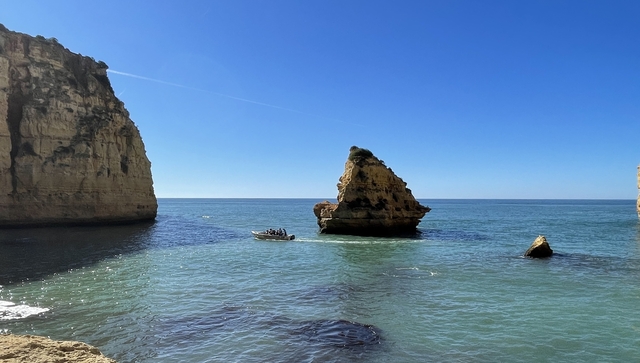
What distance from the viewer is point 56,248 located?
28.1 meters

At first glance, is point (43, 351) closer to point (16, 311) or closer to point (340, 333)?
point (340, 333)

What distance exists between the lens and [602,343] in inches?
430

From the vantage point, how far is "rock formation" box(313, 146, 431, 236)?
136 ft

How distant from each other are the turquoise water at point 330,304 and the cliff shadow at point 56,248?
6.6 inches

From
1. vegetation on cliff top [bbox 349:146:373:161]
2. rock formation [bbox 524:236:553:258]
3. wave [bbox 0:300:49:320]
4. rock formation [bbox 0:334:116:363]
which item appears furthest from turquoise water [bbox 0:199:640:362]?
vegetation on cliff top [bbox 349:146:373:161]

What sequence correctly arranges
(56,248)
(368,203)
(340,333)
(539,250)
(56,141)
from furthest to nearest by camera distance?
(56,141), (368,203), (56,248), (539,250), (340,333)

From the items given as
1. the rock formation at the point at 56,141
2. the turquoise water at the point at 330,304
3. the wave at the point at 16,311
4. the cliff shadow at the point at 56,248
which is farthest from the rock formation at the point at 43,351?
the rock formation at the point at 56,141

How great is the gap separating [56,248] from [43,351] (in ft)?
86.7

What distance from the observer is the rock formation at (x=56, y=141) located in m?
39.8

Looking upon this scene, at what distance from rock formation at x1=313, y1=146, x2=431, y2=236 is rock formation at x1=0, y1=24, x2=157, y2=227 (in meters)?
25.7

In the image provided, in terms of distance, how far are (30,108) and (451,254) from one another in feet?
139

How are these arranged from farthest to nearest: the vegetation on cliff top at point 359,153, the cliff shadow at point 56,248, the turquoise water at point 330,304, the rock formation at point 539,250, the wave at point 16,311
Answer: the vegetation on cliff top at point 359,153 → the rock formation at point 539,250 → the cliff shadow at point 56,248 → the wave at point 16,311 → the turquoise water at point 330,304

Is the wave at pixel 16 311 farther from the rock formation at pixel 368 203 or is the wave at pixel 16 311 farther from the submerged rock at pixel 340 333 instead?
the rock formation at pixel 368 203

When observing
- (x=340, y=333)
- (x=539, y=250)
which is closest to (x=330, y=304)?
(x=340, y=333)
